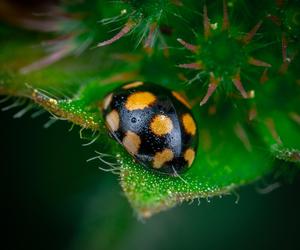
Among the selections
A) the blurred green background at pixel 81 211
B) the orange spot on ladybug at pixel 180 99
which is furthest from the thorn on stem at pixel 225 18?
the blurred green background at pixel 81 211

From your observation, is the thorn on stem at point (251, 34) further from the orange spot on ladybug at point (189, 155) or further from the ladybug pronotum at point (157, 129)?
the orange spot on ladybug at point (189, 155)

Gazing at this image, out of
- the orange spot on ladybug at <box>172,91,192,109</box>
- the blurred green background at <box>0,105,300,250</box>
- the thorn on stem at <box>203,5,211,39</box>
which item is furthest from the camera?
the blurred green background at <box>0,105,300,250</box>

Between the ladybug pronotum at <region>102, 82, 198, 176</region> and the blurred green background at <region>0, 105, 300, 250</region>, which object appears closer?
the ladybug pronotum at <region>102, 82, 198, 176</region>

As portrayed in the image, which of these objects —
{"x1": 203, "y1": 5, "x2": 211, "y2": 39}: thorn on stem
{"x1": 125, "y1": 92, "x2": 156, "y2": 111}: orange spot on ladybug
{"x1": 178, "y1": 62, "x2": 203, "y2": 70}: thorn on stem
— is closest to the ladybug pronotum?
{"x1": 125, "y1": 92, "x2": 156, "y2": 111}: orange spot on ladybug

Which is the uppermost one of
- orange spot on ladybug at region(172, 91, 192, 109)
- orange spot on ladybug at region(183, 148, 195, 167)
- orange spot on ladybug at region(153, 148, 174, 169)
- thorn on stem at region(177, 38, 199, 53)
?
thorn on stem at region(177, 38, 199, 53)

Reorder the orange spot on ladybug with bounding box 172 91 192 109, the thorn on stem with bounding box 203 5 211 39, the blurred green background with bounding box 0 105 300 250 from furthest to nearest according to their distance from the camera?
the blurred green background with bounding box 0 105 300 250, the orange spot on ladybug with bounding box 172 91 192 109, the thorn on stem with bounding box 203 5 211 39

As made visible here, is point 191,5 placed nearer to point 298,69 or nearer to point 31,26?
point 298,69

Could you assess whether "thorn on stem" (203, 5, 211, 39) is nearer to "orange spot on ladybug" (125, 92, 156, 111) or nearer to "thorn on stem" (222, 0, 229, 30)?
"thorn on stem" (222, 0, 229, 30)

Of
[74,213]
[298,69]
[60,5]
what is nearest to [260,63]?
[298,69]
